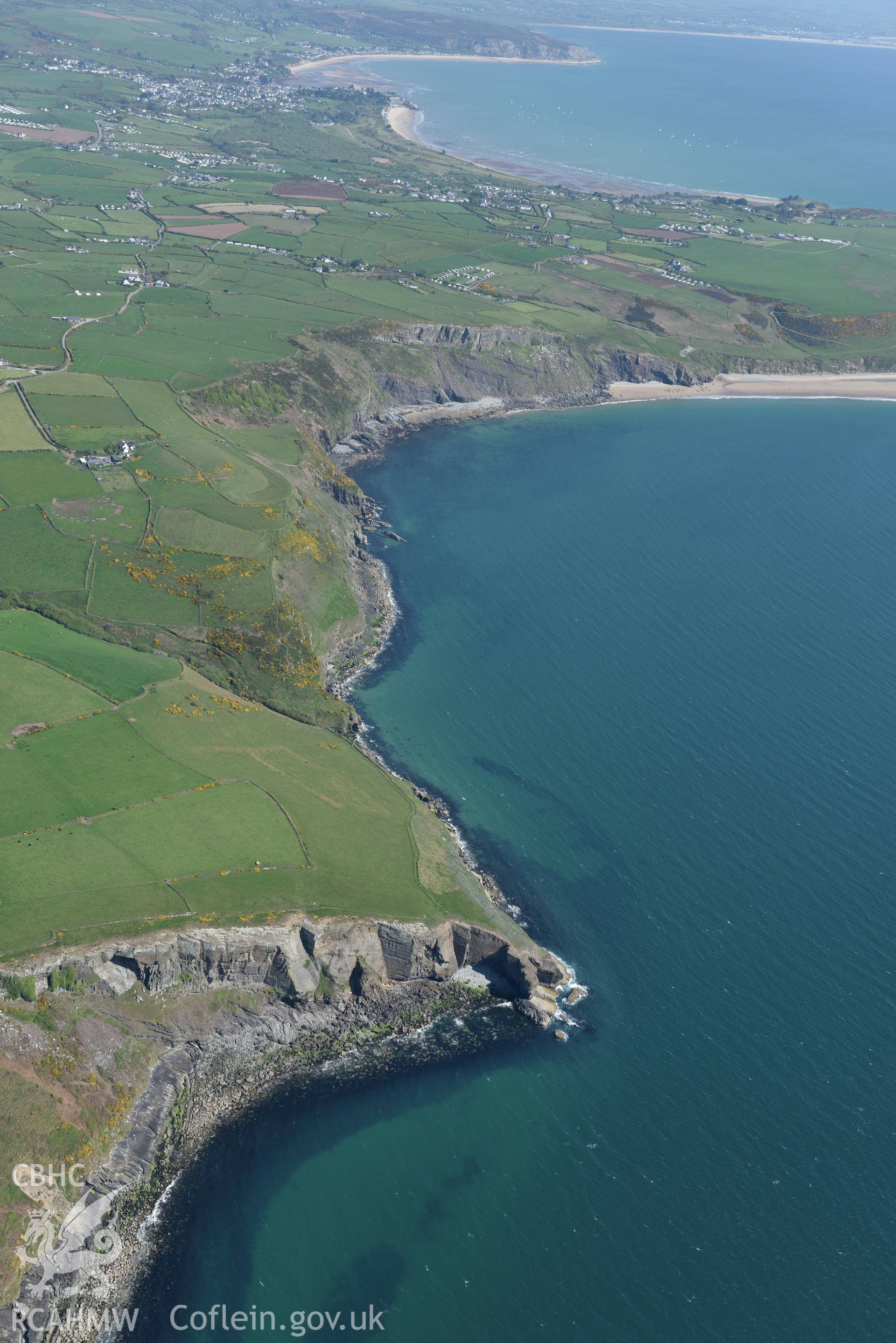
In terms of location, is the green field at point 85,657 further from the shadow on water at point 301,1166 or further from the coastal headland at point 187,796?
the shadow on water at point 301,1166

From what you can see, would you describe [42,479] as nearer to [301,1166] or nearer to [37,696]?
[37,696]

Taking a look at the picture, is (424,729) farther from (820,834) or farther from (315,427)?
(315,427)

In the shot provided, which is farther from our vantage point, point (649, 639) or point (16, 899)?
point (649, 639)

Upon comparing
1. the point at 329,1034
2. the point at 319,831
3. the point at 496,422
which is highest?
the point at 496,422

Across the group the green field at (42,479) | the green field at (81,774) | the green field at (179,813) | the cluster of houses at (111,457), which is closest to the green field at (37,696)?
the green field at (179,813)

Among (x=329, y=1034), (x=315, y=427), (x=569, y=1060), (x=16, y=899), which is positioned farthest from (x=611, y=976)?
(x=315, y=427)
